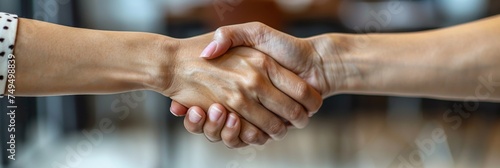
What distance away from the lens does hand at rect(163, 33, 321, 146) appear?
1.16m

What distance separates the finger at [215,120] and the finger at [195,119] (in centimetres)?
1

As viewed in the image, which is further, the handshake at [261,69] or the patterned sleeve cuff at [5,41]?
the handshake at [261,69]

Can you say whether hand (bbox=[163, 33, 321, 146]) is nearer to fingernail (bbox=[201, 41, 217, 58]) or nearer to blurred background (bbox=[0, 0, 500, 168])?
fingernail (bbox=[201, 41, 217, 58])

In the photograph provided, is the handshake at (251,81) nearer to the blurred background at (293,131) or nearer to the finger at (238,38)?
the finger at (238,38)

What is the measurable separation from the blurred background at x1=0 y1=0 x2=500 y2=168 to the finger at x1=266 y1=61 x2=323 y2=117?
1.14m

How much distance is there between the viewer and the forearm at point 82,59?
40.6 inches

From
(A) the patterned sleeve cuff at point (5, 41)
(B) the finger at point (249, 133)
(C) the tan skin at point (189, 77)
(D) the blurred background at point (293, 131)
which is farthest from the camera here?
(D) the blurred background at point (293, 131)

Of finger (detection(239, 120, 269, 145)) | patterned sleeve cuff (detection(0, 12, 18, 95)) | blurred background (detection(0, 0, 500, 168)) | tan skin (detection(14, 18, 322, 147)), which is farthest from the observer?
blurred background (detection(0, 0, 500, 168))

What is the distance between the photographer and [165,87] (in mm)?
1178

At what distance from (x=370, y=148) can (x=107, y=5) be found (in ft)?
4.72

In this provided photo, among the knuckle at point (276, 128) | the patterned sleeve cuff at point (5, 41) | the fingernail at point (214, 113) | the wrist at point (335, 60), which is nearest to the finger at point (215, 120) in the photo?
the fingernail at point (214, 113)

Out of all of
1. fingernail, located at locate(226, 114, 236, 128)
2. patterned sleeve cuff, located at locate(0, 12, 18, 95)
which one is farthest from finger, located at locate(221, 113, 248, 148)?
patterned sleeve cuff, located at locate(0, 12, 18, 95)

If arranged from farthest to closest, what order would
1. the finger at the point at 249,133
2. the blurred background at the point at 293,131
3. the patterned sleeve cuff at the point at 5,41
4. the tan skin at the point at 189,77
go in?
the blurred background at the point at 293,131
the finger at the point at 249,133
the tan skin at the point at 189,77
the patterned sleeve cuff at the point at 5,41

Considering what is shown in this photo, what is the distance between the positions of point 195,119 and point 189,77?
3.6 inches
